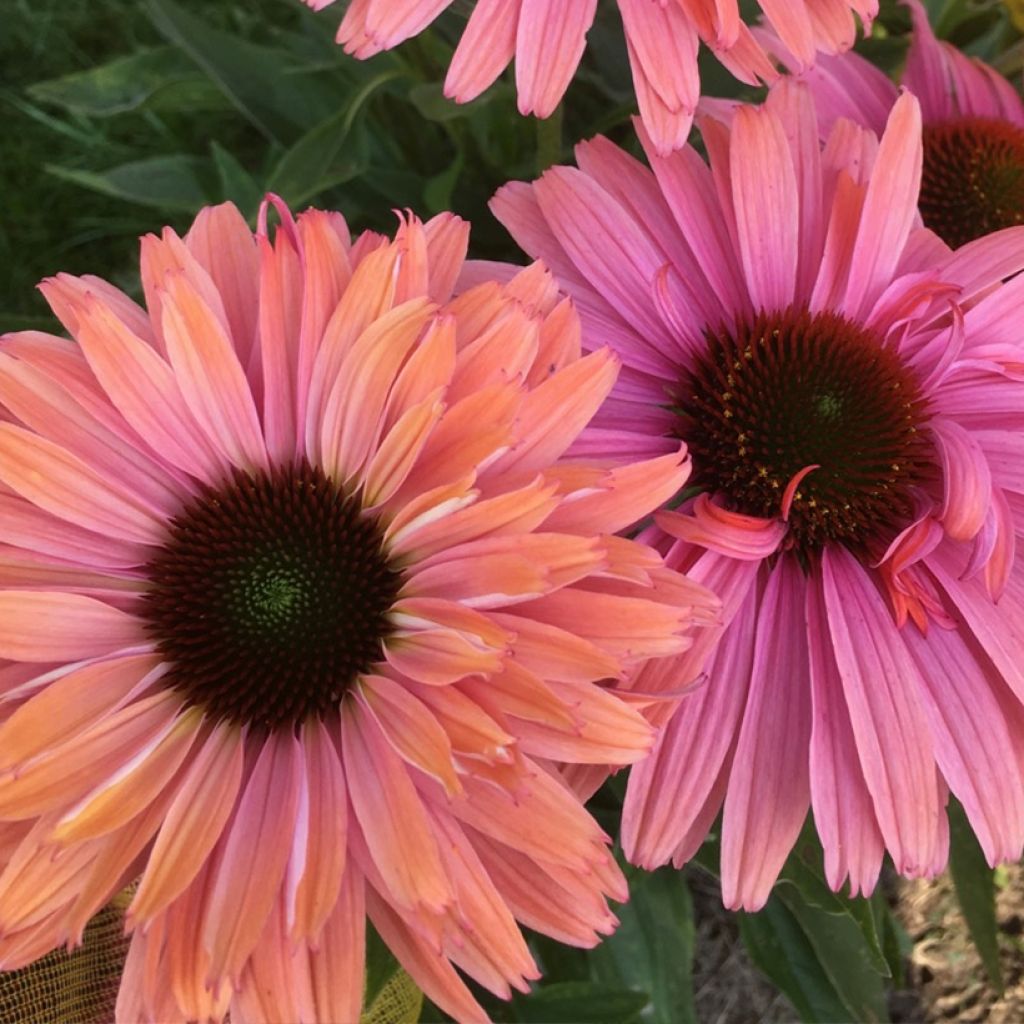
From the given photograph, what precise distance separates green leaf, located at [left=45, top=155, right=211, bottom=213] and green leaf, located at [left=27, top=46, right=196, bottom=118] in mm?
69

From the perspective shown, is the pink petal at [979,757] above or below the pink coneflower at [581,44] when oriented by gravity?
below

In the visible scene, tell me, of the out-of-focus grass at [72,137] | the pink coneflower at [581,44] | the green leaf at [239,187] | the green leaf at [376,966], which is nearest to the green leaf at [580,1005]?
the green leaf at [376,966]

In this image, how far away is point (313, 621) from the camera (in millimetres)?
623

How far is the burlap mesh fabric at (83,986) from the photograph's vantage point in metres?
0.68

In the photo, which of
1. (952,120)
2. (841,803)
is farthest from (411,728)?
(952,120)

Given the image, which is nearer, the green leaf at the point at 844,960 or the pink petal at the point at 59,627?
the pink petal at the point at 59,627

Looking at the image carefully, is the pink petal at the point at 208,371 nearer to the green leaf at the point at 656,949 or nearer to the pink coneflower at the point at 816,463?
the pink coneflower at the point at 816,463

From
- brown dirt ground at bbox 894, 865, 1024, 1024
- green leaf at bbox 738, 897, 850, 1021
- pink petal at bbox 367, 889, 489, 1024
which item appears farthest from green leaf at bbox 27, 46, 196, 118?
brown dirt ground at bbox 894, 865, 1024, 1024

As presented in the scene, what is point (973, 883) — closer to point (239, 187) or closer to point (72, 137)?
point (239, 187)

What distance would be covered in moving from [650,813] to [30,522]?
0.40m

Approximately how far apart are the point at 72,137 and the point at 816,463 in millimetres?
1336

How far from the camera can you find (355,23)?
0.61 meters

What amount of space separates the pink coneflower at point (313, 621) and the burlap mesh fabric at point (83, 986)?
0.18m

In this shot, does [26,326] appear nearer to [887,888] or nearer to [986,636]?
[986,636]
